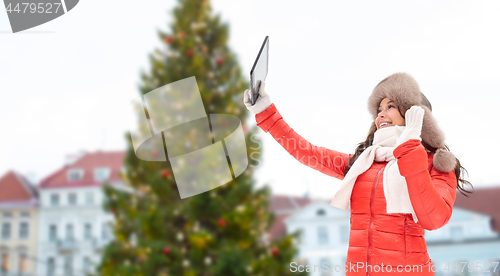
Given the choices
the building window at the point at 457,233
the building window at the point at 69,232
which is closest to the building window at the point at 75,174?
the building window at the point at 69,232

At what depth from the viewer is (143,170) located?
101 inches

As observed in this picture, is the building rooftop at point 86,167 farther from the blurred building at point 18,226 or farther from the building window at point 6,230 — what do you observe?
the building window at point 6,230

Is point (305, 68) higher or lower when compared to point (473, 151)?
higher

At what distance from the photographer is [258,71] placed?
0.88 metres

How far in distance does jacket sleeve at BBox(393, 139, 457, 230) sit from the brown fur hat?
84 millimetres

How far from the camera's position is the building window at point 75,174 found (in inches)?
259

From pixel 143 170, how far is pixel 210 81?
698 millimetres

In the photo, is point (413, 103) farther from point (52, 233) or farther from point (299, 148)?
point (52, 233)

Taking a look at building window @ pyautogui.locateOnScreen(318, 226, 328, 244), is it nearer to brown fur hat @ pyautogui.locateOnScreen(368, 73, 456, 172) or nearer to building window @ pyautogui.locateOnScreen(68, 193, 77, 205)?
building window @ pyautogui.locateOnScreen(68, 193, 77, 205)

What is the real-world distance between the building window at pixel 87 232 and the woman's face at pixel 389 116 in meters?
5.83

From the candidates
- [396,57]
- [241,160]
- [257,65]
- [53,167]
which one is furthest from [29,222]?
[257,65]

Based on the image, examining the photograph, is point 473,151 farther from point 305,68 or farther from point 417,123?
point 417,123

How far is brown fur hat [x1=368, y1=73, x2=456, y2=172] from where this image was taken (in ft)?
2.64

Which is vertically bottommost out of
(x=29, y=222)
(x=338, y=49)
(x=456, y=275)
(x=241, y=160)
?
(x=456, y=275)
